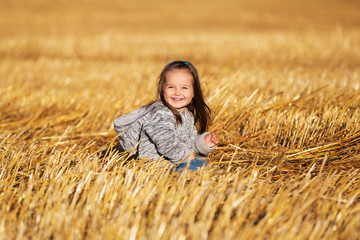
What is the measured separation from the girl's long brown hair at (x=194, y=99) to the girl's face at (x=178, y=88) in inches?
0.9

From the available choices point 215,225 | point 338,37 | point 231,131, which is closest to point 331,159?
point 231,131

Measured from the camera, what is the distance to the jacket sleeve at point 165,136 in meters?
1.82

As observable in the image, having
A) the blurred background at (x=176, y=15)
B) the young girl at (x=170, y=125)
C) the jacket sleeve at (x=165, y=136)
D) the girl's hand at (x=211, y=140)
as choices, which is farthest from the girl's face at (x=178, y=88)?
the blurred background at (x=176, y=15)

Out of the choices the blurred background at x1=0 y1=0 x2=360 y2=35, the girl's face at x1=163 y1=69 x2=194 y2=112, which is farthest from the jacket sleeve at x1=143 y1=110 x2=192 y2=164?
the blurred background at x1=0 y1=0 x2=360 y2=35

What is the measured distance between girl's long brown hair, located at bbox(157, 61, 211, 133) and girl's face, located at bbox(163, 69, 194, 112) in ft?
0.07

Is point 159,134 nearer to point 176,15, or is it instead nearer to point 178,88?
point 178,88

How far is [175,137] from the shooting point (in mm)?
1840

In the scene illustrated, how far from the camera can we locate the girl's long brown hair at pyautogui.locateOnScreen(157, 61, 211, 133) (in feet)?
6.42

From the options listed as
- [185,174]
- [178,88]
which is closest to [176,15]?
[178,88]

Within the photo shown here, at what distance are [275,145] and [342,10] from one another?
56.1 ft

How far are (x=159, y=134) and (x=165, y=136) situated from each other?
34mm

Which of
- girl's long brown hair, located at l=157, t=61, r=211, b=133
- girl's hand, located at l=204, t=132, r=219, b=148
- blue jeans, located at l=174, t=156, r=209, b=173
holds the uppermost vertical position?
girl's long brown hair, located at l=157, t=61, r=211, b=133

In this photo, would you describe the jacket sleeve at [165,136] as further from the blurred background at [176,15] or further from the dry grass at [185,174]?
the blurred background at [176,15]

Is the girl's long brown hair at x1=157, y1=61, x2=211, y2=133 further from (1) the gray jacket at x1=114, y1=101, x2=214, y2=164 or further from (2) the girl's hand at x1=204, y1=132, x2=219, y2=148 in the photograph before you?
(2) the girl's hand at x1=204, y1=132, x2=219, y2=148
